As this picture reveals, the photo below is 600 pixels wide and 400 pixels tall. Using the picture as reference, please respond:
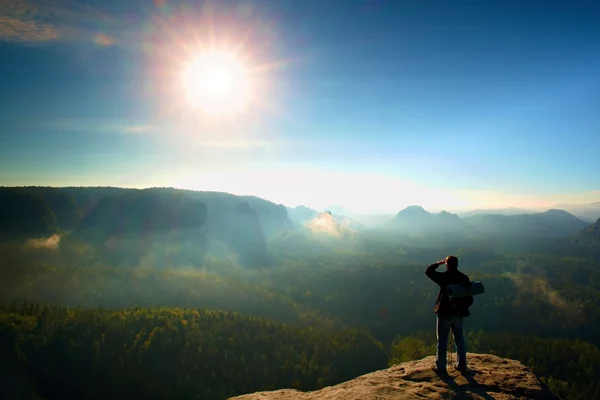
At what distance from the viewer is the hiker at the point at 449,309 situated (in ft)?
45.1

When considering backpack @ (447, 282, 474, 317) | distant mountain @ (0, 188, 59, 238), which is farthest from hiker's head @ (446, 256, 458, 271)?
distant mountain @ (0, 188, 59, 238)

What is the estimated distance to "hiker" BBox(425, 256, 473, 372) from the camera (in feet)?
45.1

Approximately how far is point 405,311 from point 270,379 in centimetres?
11375

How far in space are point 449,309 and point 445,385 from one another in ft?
10.3

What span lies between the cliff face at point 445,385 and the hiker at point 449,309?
0.80 m

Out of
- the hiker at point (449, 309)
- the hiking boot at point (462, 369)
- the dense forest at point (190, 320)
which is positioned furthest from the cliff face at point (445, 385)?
the dense forest at point (190, 320)

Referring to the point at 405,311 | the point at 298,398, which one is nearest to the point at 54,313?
the point at 298,398

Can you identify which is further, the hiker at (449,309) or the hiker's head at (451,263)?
the hiker at (449,309)

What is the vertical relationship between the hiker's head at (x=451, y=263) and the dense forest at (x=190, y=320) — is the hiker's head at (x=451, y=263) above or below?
above

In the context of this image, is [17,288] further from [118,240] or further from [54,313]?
[118,240]

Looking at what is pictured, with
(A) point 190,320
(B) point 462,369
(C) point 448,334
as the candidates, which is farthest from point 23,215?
(B) point 462,369

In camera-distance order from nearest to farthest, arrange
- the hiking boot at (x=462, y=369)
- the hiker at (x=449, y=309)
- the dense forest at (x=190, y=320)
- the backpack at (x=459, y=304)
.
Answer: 1. the backpack at (x=459, y=304)
2. the hiker at (x=449, y=309)
3. the hiking boot at (x=462, y=369)
4. the dense forest at (x=190, y=320)

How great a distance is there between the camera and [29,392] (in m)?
48.8

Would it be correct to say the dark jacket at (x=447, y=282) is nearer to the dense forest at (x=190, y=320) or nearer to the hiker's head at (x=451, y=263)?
the hiker's head at (x=451, y=263)
